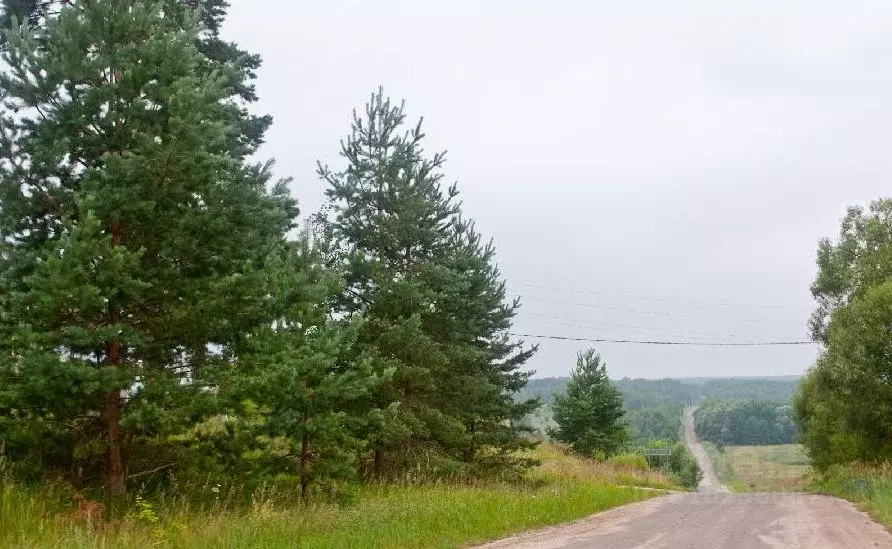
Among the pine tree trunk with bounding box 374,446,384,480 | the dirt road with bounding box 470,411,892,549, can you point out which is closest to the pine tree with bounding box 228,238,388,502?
the dirt road with bounding box 470,411,892,549

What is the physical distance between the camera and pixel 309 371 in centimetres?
1004

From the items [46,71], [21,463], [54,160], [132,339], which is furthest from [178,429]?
[46,71]

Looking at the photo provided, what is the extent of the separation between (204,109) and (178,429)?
4460 millimetres

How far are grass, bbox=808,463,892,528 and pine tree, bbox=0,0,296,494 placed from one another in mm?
12460

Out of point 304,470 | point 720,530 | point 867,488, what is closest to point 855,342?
point 867,488

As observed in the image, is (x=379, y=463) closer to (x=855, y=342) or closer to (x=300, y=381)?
(x=300, y=381)

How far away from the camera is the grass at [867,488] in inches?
568

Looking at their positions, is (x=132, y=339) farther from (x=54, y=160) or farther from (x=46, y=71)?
(x=46, y=71)

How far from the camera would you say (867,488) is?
18891mm

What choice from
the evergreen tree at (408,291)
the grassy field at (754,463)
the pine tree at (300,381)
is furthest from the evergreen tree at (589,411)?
the grassy field at (754,463)

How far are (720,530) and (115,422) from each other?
9.88 meters

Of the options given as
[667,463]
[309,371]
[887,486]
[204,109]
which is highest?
[204,109]

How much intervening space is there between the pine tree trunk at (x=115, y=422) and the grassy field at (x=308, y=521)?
1.73ft

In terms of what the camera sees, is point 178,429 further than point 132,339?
Yes
